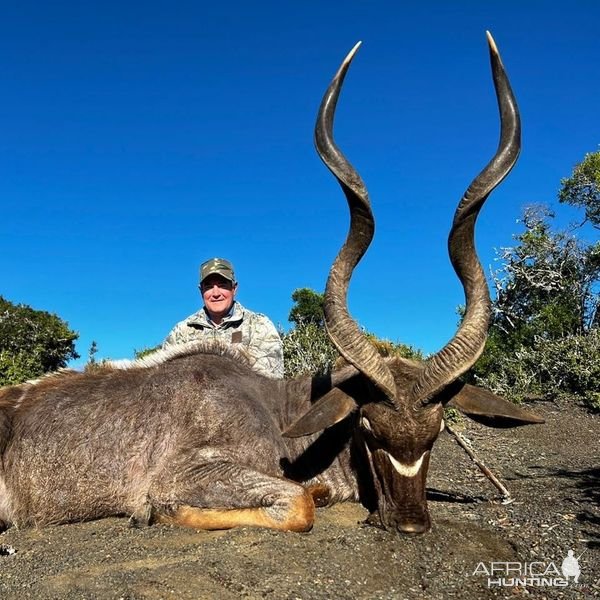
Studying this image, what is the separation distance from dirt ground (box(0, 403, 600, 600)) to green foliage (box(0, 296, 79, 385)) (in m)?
9.39

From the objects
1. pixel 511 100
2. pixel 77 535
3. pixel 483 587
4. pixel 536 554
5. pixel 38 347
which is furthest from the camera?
pixel 38 347

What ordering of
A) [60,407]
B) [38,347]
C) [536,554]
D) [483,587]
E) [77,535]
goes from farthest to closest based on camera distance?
[38,347] < [60,407] < [77,535] < [536,554] < [483,587]

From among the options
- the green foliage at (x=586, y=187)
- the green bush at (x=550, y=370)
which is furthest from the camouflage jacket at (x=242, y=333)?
the green foliage at (x=586, y=187)

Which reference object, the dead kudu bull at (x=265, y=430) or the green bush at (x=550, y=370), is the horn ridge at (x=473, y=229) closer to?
the dead kudu bull at (x=265, y=430)

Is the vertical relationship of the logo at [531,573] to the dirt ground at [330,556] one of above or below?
below

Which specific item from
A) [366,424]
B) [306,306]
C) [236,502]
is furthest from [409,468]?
[306,306]

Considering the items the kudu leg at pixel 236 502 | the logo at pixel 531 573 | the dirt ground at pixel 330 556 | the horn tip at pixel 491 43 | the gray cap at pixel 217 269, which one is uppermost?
the horn tip at pixel 491 43

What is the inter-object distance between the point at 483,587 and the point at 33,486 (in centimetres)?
424

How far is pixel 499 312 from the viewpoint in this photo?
17.2 m

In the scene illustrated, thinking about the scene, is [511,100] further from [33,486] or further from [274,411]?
[33,486]

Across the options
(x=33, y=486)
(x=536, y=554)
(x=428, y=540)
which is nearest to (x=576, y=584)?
(x=536, y=554)

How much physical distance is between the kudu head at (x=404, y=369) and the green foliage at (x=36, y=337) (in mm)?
9673

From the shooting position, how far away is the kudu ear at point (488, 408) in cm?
589

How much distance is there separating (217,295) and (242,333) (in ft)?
2.37
